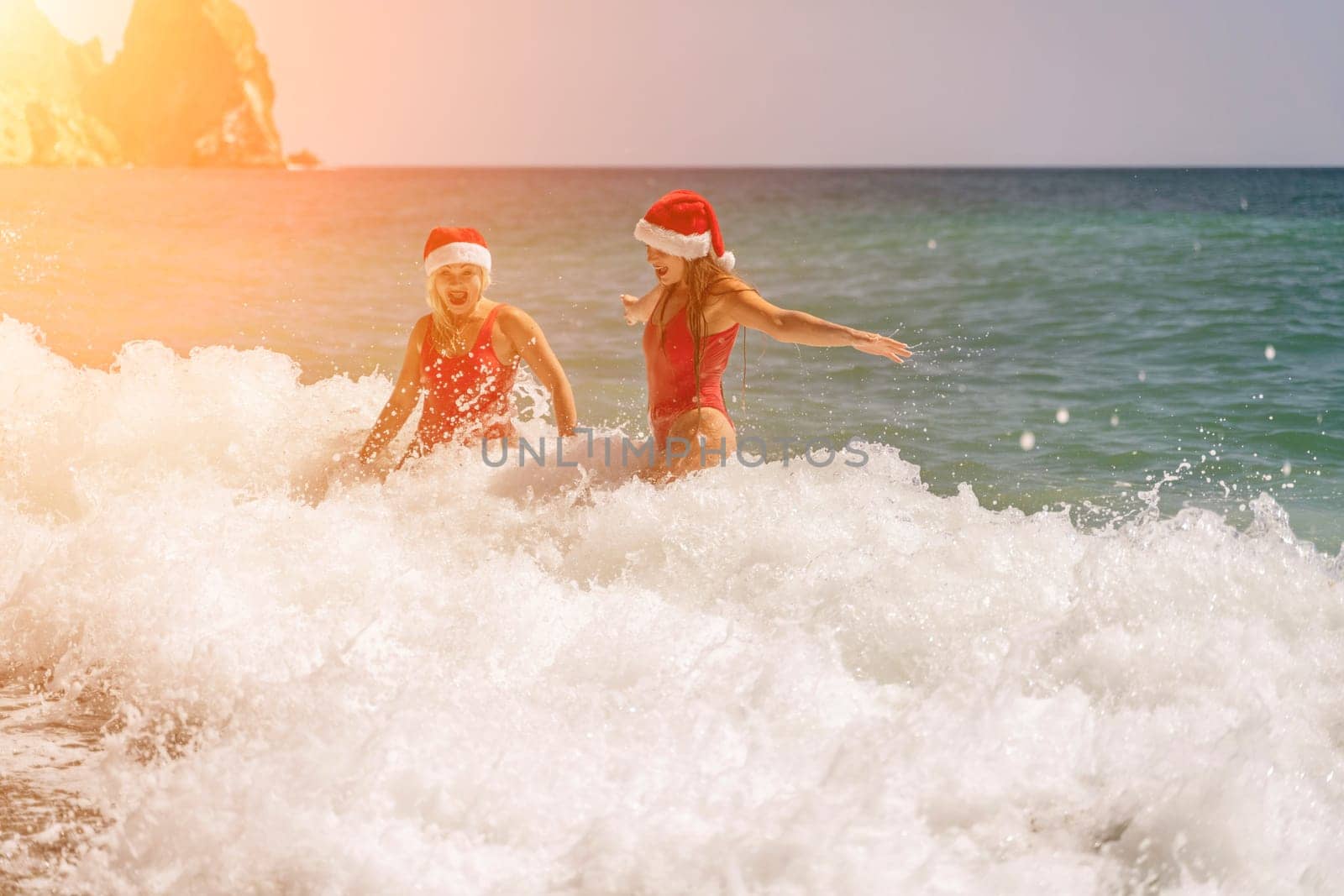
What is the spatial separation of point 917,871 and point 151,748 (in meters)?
2.36

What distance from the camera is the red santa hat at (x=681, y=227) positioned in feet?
15.1

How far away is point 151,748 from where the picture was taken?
130 inches

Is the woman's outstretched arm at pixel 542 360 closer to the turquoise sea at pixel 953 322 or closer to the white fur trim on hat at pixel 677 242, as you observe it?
the white fur trim on hat at pixel 677 242

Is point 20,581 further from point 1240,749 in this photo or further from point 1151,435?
point 1151,435

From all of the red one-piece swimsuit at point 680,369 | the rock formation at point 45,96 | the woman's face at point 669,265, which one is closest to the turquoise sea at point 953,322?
the red one-piece swimsuit at point 680,369

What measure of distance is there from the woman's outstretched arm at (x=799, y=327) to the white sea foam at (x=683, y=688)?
2.31 feet

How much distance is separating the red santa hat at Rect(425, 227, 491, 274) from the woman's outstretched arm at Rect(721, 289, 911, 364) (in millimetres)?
1393

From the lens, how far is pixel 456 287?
5223 millimetres

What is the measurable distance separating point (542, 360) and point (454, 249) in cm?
73

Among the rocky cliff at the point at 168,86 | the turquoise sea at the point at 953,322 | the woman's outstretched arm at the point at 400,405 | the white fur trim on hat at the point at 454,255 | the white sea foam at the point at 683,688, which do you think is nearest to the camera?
the white sea foam at the point at 683,688

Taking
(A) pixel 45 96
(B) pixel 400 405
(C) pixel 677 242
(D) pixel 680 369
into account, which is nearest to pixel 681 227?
(C) pixel 677 242

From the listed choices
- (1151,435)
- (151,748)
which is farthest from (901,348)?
(1151,435)

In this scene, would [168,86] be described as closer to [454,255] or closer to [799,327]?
[454,255]

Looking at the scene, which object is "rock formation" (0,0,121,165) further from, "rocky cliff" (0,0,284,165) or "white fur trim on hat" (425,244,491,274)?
"white fur trim on hat" (425,244,491,274)
